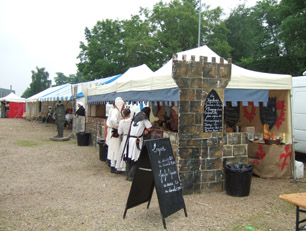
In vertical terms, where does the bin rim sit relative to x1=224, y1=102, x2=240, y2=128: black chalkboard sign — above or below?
below

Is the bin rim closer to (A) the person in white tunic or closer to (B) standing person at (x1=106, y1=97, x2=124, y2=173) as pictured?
(A) the person in white tunic

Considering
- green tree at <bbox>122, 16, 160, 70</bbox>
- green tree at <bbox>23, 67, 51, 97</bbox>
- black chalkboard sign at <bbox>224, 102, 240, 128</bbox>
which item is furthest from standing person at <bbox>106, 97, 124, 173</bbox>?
green tree at <bbox>23, 67, 51, 97</bbox>

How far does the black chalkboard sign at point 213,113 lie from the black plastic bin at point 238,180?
33.0 inches

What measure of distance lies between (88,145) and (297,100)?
8115mm

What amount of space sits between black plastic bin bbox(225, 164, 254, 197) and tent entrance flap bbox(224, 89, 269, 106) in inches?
59.5

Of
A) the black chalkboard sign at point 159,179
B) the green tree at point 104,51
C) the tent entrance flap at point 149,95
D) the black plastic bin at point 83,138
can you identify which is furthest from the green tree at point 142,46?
the black chalkboard sign at point 159,179

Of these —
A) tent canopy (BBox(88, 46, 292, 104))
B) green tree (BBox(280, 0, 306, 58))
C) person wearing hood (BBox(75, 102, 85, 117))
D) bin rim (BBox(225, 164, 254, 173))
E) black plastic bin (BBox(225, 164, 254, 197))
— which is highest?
green tree (BBox(280, 0, 306, 58))

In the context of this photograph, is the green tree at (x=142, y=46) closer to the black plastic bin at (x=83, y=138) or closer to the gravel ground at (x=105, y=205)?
the black plastic bin at (x=83, y=138)

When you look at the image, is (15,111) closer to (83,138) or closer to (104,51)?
(104,51)

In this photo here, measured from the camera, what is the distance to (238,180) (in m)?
5.89

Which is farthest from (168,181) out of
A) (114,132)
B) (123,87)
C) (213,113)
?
(123,87)

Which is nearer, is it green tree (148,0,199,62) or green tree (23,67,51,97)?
green tree (148,0,199,62)

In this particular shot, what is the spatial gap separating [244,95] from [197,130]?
62.3 inches

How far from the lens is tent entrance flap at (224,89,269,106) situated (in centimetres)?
669
